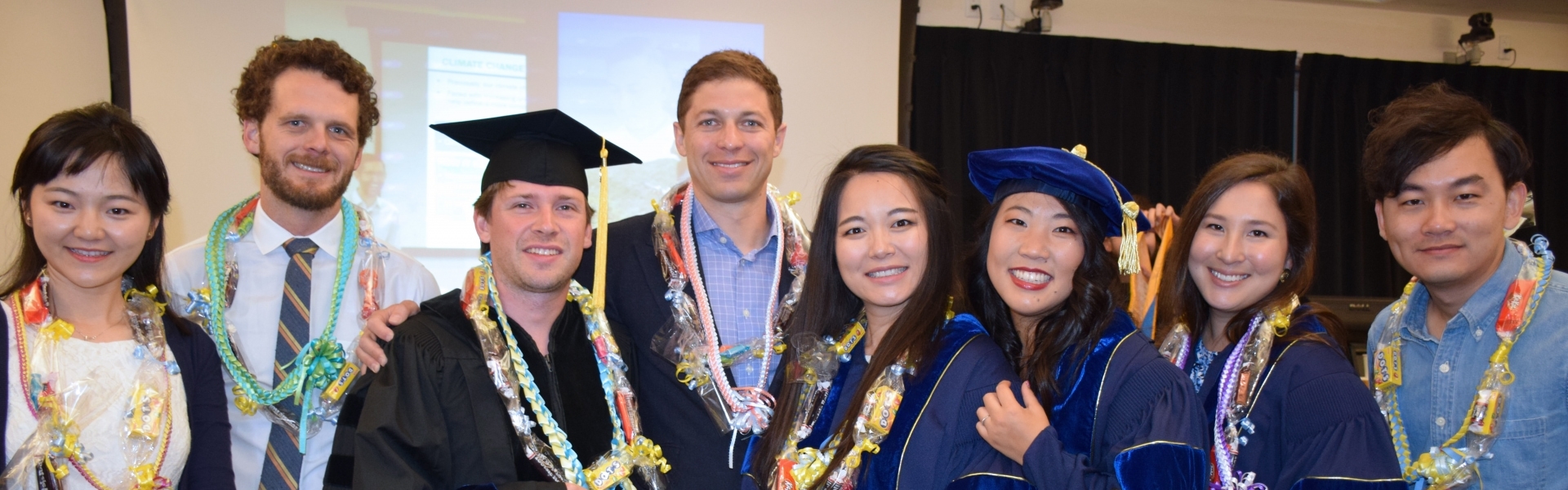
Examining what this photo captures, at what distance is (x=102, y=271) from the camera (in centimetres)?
216

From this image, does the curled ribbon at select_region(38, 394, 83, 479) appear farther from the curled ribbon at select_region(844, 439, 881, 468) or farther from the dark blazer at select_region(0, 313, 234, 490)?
the curled ribbon at select_region(844, 439, 881, 468)

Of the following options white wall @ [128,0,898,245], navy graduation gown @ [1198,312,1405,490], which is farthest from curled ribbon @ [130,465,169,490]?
white wall @ [128,0,898,245]

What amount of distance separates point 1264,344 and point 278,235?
8.31 ft

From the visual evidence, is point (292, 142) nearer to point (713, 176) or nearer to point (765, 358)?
point (713, 176)

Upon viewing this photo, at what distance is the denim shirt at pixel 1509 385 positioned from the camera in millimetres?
2248

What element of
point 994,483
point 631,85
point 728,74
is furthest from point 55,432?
point 631,85

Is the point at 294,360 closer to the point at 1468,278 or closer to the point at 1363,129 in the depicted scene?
the point at 1468,278

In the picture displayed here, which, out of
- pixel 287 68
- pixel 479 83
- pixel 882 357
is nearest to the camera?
pixel 882 357

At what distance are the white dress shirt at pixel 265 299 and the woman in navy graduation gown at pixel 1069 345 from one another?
1687mm

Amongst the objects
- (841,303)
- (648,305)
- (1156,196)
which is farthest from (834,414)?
(1156,196)

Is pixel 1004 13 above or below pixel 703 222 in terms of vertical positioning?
above

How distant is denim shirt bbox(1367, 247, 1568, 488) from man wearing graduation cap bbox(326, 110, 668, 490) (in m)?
1.91

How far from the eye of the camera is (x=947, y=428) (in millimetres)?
2014

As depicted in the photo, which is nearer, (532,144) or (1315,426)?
(1315,426)
